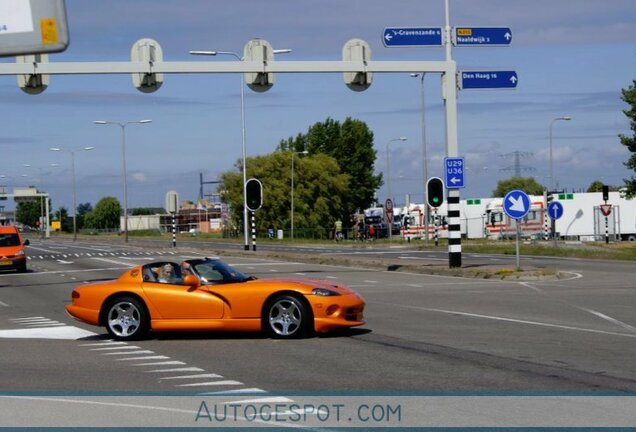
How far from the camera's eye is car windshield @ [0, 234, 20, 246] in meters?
41.8

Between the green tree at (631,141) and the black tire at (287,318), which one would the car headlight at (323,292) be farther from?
the green tree at (631,141)

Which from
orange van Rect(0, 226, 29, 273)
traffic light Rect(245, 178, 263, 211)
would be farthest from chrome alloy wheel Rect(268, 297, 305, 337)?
traffic light Rect(245, 178, 263, 211)

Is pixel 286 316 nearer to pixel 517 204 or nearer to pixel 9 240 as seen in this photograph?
pixel 517 204

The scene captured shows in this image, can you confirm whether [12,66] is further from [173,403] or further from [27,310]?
[173,403]

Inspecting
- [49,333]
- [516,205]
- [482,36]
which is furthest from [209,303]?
[482,36]

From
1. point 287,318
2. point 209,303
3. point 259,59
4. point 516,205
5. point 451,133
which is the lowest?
point 287,318

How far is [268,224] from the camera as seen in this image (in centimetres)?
10688

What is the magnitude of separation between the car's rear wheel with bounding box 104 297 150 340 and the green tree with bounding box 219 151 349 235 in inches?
3505

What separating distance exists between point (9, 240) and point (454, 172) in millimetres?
19090

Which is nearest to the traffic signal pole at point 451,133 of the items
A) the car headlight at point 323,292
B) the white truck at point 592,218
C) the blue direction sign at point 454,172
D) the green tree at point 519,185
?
the blue direction sign at point 454,172

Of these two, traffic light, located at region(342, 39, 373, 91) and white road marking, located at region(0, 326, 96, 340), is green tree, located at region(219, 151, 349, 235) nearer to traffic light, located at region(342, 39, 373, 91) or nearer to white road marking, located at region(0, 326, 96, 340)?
traffic light, located at region(342, 39, 373, 91)

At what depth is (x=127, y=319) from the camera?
1555cm

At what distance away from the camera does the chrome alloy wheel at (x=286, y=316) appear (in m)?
15.1

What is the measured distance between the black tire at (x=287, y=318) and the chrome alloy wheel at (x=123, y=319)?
6.30 feet
